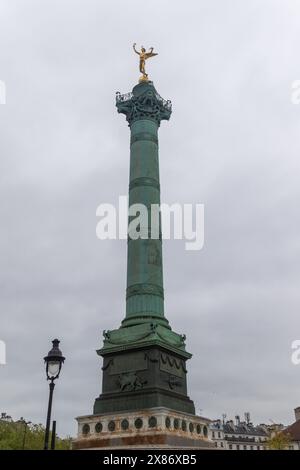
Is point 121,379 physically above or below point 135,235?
below

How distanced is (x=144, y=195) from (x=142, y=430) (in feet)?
49.5

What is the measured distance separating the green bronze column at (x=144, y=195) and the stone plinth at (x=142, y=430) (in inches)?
229

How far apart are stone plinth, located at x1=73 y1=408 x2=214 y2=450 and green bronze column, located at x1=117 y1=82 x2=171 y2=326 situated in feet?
19.1

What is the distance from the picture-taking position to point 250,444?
90.4m

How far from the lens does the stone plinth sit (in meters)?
27.3

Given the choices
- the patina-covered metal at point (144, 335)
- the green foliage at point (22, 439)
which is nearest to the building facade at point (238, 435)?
A: the green foliage at point (22, 439)

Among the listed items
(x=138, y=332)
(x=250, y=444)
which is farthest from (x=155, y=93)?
(x=250, y=444)

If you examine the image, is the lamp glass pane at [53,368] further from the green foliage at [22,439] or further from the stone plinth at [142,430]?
the green foliage at [22,439]

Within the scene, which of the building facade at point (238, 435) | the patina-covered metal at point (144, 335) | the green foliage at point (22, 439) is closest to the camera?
the patina-covered metal at point (144, 335)

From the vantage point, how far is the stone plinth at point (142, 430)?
2730 centimetres
